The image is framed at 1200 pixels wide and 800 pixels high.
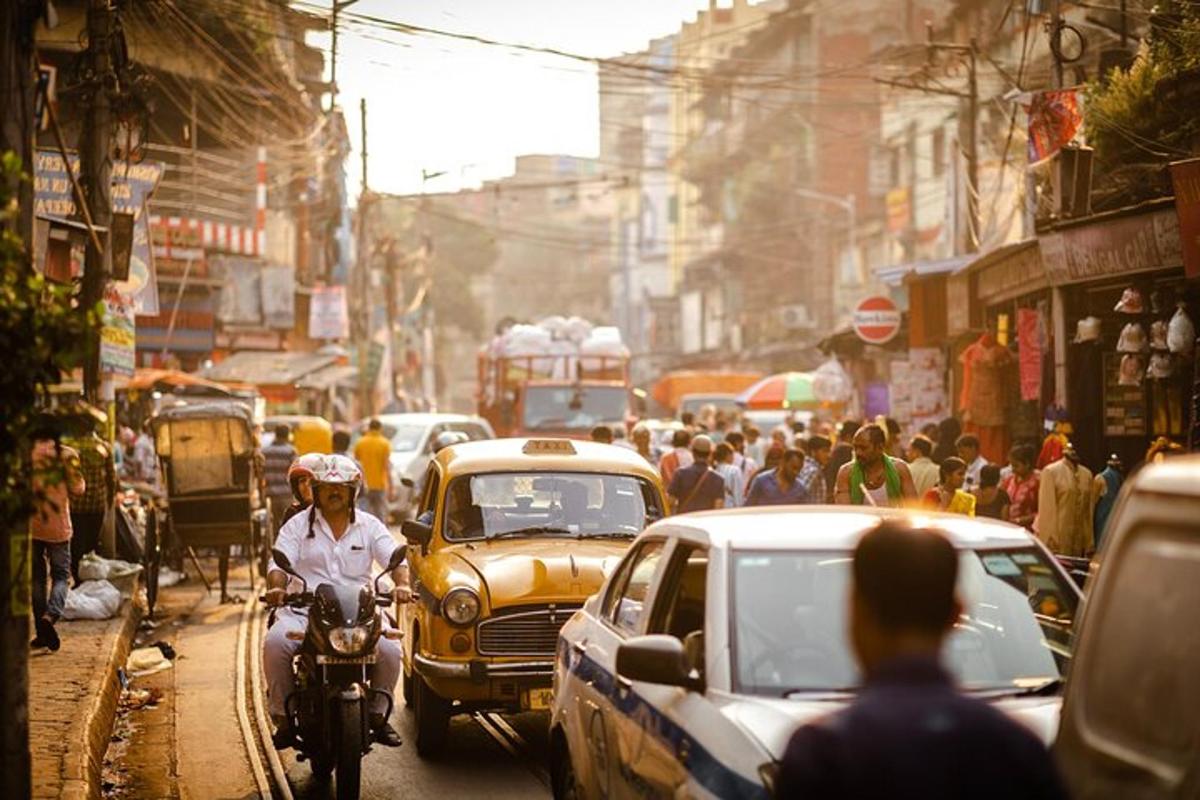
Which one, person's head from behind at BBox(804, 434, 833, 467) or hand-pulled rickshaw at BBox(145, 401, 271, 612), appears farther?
hand-pulled rickshaw at BBox(145, 401, 271, 612)

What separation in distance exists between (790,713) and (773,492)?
1133cm

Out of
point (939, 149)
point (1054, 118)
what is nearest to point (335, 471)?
point (1054, 118)

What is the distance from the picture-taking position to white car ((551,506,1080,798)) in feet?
19.5

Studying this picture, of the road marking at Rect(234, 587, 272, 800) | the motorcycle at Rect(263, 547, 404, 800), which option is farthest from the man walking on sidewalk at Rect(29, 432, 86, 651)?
the motorcycle at Rect(263, 547, 404, 800)

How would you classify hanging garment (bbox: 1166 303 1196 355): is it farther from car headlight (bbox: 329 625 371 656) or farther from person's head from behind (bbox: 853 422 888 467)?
car headlight (bbox: 329 625 371 656)

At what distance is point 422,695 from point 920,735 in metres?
8.52

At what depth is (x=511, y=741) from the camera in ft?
40.5

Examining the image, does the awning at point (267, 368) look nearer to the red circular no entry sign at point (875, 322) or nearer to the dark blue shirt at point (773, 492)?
the red circular no entry sign at point (875, 322)

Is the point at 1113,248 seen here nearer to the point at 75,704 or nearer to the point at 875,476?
the point at 875,476

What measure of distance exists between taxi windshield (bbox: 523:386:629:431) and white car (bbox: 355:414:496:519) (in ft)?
6.86

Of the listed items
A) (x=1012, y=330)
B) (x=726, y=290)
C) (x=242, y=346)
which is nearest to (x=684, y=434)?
(x=1012, y=330)

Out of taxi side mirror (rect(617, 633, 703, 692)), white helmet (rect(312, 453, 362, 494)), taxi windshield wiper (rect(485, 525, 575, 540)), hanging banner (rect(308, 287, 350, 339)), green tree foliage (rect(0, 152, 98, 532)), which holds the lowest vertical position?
taxi windshield wiper (rect(485, 525, 575, 540))

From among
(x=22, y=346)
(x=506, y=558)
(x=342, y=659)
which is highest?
(x=22, y=346)

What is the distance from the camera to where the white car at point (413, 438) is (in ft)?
105
